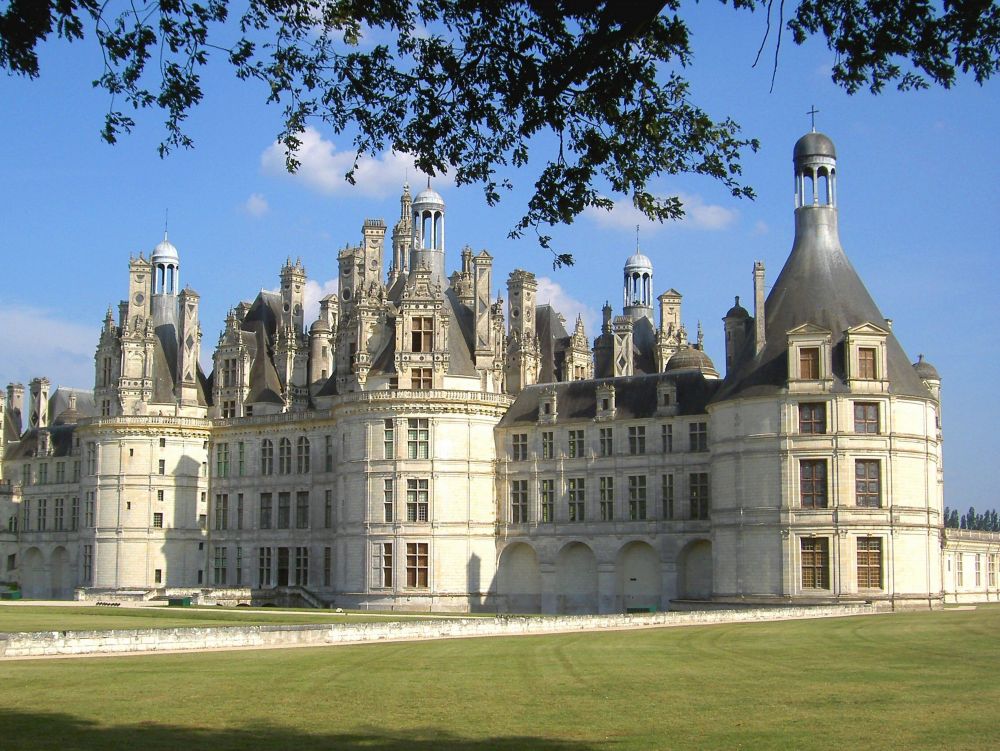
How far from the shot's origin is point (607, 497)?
2269 inches

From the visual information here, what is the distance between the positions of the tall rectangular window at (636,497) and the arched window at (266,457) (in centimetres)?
2092

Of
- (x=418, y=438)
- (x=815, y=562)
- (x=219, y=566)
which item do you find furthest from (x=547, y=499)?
(x=219, y=566)

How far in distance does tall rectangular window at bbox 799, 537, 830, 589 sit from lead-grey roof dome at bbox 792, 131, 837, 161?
49.6ft

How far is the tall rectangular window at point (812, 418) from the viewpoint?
4869 cm

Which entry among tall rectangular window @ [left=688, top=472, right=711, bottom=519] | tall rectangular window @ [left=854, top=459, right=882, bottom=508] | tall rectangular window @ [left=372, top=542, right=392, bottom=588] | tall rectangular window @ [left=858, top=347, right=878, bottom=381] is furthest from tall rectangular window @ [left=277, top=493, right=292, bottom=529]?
tall rectangular window @ [left=858, top=347, right=878, bottom=381]

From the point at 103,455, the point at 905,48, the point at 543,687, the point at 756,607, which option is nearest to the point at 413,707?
the point at 543,687

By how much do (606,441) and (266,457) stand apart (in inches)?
792

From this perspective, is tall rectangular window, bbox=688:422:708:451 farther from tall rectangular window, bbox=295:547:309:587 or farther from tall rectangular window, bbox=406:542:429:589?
tall rectangular window, bbox=295:547:309:587

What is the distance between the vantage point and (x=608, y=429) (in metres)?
57.9

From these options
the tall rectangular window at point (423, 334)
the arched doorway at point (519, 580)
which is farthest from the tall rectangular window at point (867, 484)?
Result: the tall rectangular window at point (423, 334)

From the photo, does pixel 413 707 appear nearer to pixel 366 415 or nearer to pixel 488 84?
pixel 488 84

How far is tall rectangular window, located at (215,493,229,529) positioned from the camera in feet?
235

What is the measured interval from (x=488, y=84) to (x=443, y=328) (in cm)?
4429

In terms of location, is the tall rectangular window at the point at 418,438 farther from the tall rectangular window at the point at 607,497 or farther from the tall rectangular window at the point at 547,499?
the tall rectangular window at the point at 607,497
